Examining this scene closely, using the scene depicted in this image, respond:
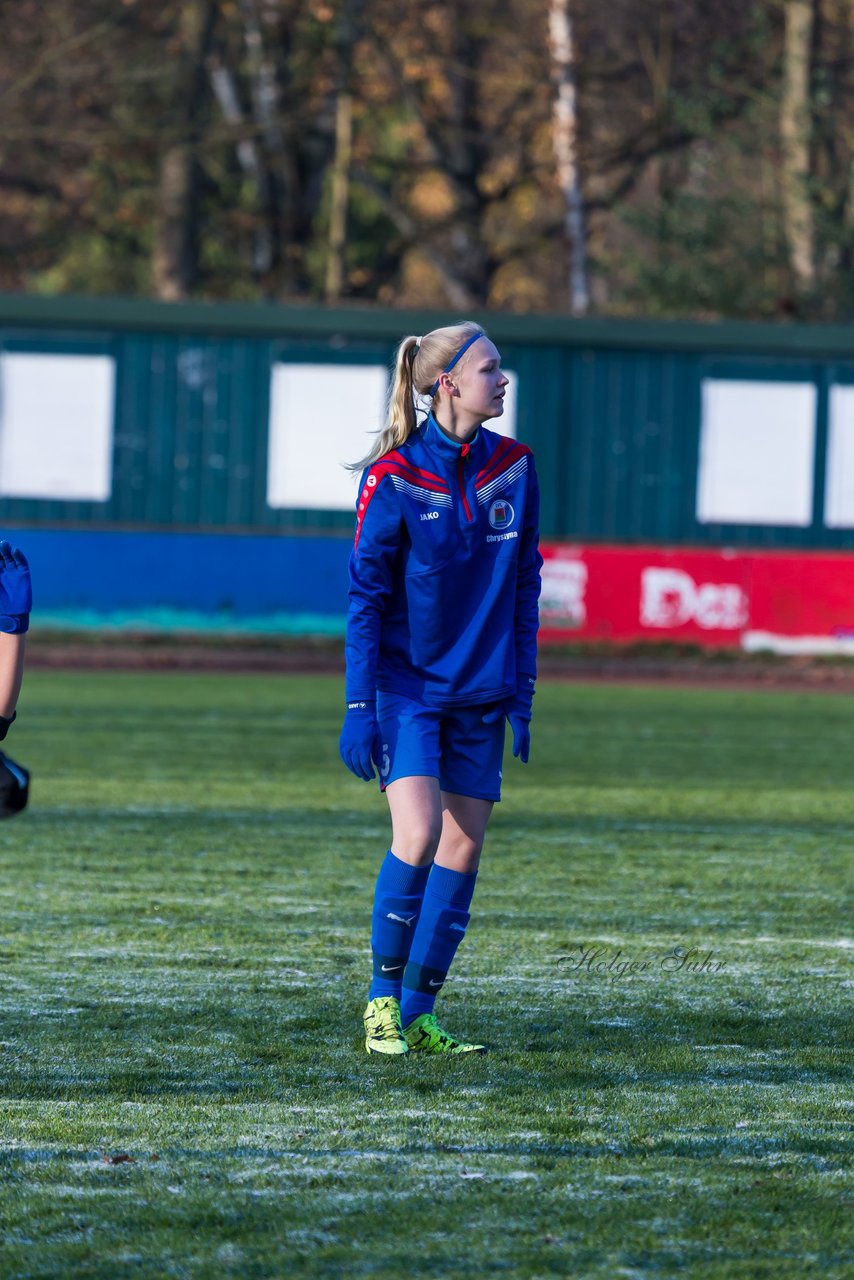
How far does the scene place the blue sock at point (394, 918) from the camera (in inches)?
195

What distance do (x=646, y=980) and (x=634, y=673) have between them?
13961 mm

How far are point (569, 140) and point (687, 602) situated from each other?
570 inches

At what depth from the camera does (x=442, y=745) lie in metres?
4.98

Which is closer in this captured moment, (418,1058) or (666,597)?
Result: (418,1058)

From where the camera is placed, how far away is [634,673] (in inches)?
782

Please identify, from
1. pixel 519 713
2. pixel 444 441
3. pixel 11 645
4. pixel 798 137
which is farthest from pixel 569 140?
pixel 11 645

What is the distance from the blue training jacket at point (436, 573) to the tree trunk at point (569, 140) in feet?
93.0

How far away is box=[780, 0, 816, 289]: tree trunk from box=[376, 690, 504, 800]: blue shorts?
1011 inches

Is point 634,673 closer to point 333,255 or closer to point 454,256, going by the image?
point 333,255

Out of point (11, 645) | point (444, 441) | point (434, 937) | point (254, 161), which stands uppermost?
point (254, 161)

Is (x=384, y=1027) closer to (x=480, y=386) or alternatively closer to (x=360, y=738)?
(x=360, y=738)

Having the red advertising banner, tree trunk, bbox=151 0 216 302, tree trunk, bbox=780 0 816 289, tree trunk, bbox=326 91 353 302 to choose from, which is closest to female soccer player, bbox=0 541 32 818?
the red advertising banner

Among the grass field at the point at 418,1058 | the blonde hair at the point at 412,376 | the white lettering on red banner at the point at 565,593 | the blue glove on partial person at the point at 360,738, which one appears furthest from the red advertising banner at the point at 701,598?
the blue glove on partial person at the point at 360,738

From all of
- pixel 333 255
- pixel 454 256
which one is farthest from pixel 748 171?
pixel 333 255
